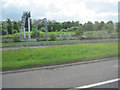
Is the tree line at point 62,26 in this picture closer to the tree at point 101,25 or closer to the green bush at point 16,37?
the tree at point 101,25

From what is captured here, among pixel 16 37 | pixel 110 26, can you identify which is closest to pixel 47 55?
pixel 16 37

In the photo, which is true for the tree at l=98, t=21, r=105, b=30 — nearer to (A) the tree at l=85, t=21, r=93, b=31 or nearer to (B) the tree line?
(B) the tree line

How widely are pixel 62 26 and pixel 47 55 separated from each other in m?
3.22

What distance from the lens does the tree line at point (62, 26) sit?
781 centimetres

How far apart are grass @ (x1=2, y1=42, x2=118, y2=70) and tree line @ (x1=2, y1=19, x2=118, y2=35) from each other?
4.61 feet

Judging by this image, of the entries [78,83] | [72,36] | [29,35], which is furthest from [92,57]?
[29,35]

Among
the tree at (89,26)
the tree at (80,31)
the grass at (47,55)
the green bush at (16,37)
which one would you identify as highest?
the tree at (89,26)

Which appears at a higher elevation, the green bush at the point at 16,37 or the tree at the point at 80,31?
the tree at the point at 80,31

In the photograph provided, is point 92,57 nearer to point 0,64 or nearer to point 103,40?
point 103,40

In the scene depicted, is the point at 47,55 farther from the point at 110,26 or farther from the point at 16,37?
the point at 110,26

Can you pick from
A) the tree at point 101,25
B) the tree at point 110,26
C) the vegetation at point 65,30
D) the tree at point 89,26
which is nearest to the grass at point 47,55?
the vegetation at point 65,30

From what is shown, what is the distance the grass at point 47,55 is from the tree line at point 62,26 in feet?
4.61

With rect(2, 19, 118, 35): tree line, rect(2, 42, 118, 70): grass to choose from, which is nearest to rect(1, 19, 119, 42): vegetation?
rect(2, 19, 118, 35): tree line

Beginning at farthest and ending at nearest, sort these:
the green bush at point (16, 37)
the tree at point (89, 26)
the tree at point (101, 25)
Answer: the tree at point (101, 25) → the tree at point (89, 26) → the green bush at point (16, 37)
